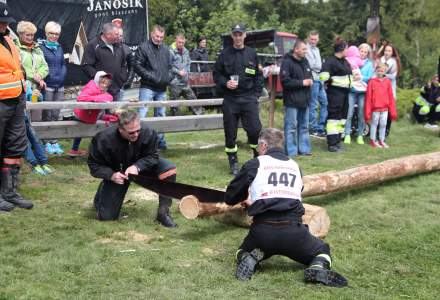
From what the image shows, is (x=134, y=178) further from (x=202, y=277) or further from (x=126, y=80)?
(x=126, y=80)

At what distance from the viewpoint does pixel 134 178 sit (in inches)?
243

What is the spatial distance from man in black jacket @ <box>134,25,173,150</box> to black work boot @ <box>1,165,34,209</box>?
11.2 ft

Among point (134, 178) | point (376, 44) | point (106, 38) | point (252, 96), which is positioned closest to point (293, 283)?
point (134, 178)

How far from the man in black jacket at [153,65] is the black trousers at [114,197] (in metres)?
3.52

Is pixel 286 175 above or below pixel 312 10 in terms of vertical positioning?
below

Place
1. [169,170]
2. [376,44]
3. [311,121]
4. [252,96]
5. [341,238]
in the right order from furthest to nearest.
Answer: [376,44]
[311,121]
[252,96]
[169,170]
[341,238]

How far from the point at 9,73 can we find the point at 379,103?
748 centimetres

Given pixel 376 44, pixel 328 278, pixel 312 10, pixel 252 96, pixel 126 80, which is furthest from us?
pixel 312 10

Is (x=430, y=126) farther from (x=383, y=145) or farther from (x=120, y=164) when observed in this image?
(x=120, y=164)

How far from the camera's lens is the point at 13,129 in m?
6.52

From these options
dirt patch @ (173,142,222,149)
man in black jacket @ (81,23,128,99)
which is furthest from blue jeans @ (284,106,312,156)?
man in black jacket @ (81,23,128,99)

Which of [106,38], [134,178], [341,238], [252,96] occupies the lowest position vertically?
[341,238]

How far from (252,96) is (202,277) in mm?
4364

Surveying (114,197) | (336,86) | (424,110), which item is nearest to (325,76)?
(336,86)
